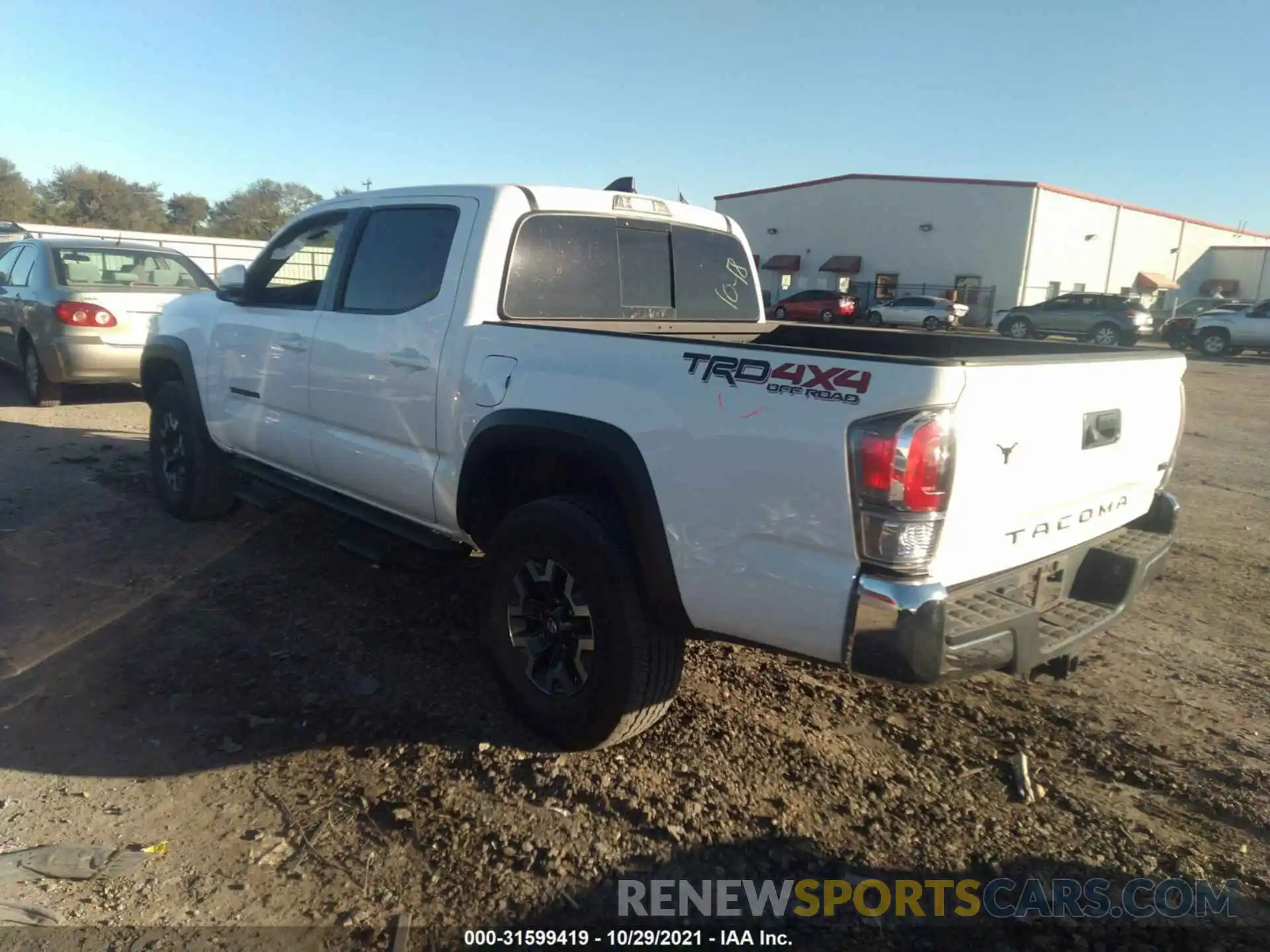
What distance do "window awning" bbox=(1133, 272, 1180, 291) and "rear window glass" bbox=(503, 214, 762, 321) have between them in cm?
5222

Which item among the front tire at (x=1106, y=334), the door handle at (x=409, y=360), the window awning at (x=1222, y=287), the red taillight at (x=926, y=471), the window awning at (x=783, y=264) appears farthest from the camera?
the window awning at (x=1222, y=287)

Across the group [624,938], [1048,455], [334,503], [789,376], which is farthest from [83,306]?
[1048,455]

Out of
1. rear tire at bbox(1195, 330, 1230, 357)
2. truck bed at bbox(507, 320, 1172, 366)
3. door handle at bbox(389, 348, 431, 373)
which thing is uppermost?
truck bed at bbox(507, 320, 1172, 366)

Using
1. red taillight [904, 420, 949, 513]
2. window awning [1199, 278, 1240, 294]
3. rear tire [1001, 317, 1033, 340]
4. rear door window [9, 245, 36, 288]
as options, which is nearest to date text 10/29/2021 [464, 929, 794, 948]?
red taillight [904, 420, 949, 513]

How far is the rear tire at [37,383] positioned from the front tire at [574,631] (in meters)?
8.03

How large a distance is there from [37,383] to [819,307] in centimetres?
2967

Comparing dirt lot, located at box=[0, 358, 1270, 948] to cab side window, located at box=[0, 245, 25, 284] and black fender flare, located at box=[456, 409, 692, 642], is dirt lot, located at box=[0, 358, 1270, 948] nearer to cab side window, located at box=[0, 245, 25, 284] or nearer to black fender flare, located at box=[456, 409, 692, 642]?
black fender flare, located at box=[456, 409, 692, 642]

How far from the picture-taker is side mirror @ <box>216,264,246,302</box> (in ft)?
16.8

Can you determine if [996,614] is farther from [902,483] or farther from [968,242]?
[968,242]

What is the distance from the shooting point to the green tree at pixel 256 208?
Answer: 5128cm

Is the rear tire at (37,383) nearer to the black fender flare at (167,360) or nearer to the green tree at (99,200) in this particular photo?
the black fender flare at (167,360)

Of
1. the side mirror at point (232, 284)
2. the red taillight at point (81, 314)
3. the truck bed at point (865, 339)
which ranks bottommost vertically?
the red taillight at point (81, 314)

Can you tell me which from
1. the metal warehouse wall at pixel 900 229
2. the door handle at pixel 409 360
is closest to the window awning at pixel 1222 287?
the metal warehouse wall at pixel 900 229

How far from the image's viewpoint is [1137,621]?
15.4ft
